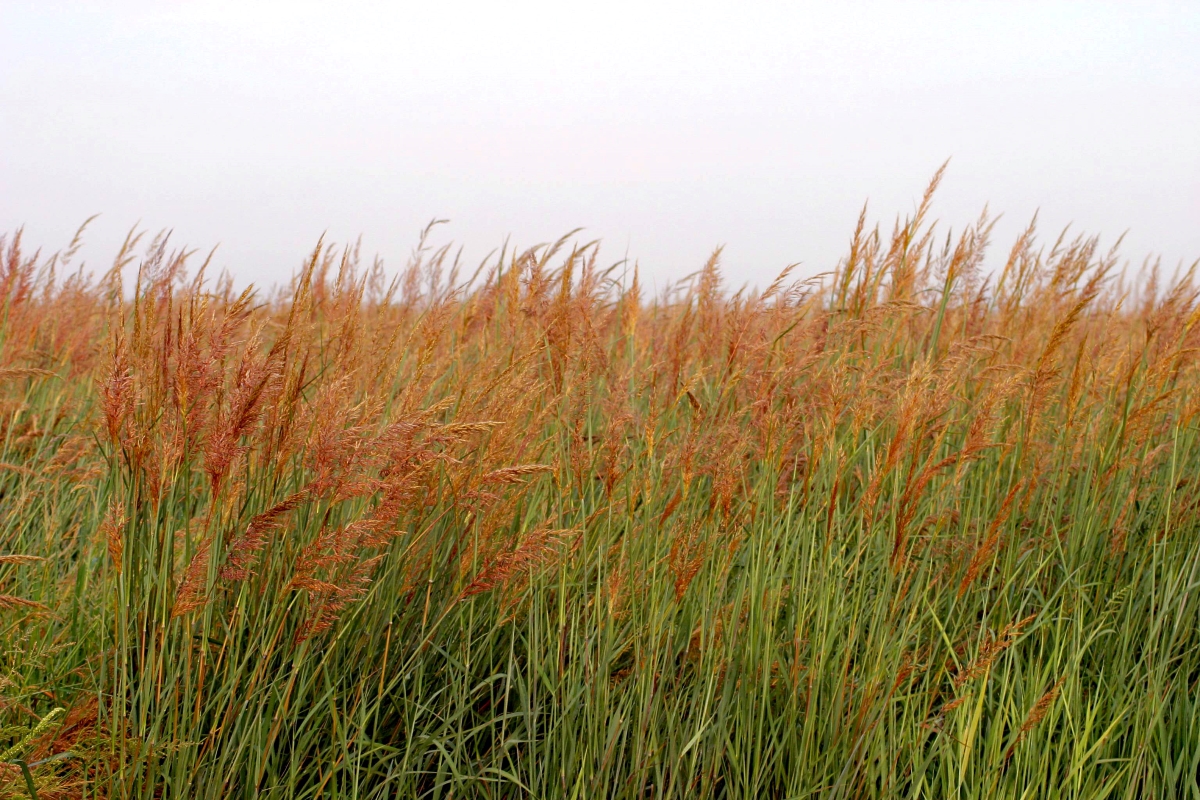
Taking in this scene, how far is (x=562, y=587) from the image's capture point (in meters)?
1.93

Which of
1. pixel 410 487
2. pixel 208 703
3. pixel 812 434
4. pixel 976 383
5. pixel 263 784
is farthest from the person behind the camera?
pixel 976 383

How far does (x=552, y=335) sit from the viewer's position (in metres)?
2.35

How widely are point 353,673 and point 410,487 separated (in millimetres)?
647

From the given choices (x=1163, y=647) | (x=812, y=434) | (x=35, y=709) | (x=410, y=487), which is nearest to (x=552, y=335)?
(x=812, y=434)

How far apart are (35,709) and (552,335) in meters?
1.48

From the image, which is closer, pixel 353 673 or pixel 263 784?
pixel 263 784

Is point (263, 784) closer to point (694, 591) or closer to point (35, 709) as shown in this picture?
point (35, 709)

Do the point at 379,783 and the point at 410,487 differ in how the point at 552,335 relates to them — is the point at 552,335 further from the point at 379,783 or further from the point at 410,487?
the point at 379,783

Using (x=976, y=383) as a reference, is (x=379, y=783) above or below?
below

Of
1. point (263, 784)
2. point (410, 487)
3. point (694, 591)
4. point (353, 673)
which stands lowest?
point (263, 784)

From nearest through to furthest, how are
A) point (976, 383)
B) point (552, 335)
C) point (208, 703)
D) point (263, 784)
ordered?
point (208, 703) → point (263, 784) → point (552, 335) → point (976, 383)

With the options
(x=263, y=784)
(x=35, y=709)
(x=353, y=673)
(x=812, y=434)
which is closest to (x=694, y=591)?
(x=812, y=434)

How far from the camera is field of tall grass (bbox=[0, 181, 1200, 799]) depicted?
5.10 feet

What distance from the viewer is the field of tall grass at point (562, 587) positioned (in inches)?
61.2
